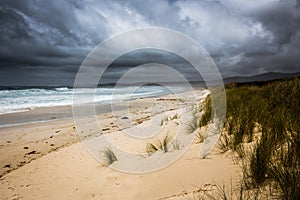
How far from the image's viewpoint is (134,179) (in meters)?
3.81

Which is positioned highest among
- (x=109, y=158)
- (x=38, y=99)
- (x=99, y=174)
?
(x=38, y=99)

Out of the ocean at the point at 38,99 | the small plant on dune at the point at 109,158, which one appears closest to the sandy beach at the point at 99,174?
the small plant on dune at the point at 109,158

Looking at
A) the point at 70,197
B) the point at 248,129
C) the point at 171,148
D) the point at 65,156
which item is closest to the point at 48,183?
the point at 70,197

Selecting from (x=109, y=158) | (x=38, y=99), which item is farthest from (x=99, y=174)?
(x=38, y=99)

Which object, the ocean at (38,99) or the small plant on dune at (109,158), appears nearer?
the small plant on dune at (109,158)

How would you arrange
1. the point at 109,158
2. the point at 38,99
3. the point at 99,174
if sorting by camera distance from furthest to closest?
the point at 38,99 → the point at 109,158 → the point at 99,174

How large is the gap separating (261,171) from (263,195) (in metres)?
0.35

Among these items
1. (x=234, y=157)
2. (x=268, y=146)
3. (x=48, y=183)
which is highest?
(x=268, y=146)

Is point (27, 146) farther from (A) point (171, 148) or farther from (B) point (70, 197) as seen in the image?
(A) point (171, 148)

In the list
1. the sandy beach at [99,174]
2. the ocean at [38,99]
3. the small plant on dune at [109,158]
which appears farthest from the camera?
the ocean at [38,99]

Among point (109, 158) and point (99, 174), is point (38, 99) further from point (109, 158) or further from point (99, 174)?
point (99, 174)

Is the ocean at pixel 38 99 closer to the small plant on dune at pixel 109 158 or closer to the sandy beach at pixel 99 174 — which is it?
the sandy beach at pixel 99 174

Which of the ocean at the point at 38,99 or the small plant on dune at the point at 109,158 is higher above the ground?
the ocean at the point at 38,99

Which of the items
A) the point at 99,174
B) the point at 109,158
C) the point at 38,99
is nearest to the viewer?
the point at 99,174
